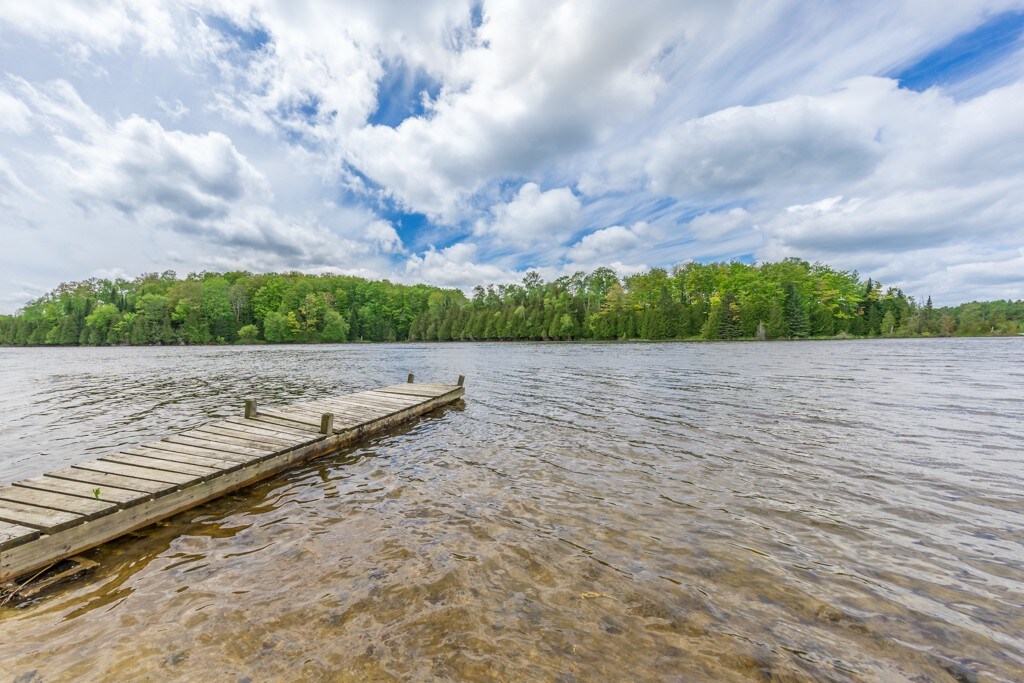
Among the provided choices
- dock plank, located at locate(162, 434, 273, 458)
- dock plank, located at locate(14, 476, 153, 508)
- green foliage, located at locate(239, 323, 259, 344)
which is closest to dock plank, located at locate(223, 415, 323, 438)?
dock plank, located at locate(162, 434, 273, 458)

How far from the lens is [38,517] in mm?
5090

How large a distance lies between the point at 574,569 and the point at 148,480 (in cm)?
696

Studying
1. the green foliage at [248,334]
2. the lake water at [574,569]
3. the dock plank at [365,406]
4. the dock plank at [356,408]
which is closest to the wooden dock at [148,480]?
the lake water at [574,569]

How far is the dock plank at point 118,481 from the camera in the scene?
20.4 ft

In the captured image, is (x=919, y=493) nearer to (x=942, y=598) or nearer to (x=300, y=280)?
(x=942, y=598)

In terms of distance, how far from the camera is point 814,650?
383 cm

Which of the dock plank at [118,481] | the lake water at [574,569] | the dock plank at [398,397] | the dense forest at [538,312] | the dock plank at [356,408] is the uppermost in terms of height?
the dense forest at [538,312]

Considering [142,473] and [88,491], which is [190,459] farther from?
[88,491]

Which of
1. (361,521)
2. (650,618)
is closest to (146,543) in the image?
(361,521)

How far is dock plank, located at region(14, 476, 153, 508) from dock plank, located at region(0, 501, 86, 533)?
46cm

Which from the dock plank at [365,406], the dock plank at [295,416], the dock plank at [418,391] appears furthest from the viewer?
the dock plank at [418,391]

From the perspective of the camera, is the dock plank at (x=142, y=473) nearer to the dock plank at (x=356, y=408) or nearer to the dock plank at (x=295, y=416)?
the dock plank at (x=295, y=416)

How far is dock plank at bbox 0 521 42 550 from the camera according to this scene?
4.54 meters

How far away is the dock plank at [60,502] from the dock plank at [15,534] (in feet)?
1.54
